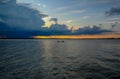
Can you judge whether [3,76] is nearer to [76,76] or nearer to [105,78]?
[76,76]

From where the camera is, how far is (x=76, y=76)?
3331 centimetres

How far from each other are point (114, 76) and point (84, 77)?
675 cm

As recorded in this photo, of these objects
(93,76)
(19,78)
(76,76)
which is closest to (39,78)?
→ (19,78)

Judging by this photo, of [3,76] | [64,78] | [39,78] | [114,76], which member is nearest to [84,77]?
[64,78]

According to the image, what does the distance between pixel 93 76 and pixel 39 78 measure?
38.4ft

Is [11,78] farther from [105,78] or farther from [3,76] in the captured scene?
[105,78]

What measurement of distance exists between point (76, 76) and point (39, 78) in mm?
8063

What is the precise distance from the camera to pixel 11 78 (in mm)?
31562

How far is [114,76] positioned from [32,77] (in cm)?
1785

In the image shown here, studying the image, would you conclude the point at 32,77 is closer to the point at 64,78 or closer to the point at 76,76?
the point at 64,78

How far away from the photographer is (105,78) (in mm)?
31875

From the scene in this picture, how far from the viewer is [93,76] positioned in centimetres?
3316

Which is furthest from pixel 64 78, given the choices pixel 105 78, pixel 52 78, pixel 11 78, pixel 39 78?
pixel 11 78

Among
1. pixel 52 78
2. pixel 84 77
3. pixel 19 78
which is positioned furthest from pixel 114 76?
pixel 19 78
